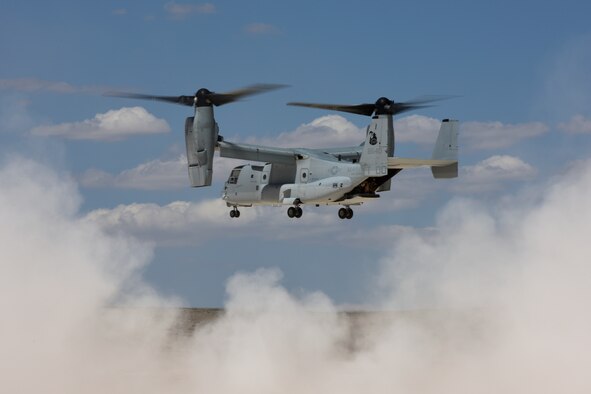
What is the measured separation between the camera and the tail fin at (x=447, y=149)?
67.6 m

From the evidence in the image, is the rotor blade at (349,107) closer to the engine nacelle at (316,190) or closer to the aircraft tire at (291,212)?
the engine nacelle at (316,190)

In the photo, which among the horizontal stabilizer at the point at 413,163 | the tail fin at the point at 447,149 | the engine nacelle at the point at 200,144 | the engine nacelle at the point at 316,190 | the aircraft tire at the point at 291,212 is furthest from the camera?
the aircraft tire at the point at 291,212

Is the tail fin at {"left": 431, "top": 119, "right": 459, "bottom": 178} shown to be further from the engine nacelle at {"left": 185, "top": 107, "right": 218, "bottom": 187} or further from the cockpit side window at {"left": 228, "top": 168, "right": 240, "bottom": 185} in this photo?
the cockpit side window at {"left": 228, "top": 168, "right": 240, "bottom": 185}

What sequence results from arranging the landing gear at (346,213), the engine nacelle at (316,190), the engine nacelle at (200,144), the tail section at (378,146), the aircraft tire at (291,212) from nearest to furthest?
the tail section at (378,146) < the engine nacelle at (200,144) < the engine nacelle at (316,190) < the aircraft tire at (291,212) < the landing gear at (346,213)

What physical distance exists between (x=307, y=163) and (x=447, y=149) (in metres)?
8.01

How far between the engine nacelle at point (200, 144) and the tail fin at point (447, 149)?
12.0 m

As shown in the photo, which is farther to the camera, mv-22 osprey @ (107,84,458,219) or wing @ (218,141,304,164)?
wing @ (218,141,304,164)

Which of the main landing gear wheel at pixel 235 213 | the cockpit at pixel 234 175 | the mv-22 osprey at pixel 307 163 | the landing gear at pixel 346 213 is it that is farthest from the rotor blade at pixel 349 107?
the main landing gear wheel at pixel 235 213

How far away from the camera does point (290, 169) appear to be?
71.1 meters

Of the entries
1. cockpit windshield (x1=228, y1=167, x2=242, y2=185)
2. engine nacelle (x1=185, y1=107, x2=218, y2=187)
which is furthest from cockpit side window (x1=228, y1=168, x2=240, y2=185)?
engine nacelle (x1=185, y1=107, x2=218, y2=187)

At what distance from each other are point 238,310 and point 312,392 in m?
9.98

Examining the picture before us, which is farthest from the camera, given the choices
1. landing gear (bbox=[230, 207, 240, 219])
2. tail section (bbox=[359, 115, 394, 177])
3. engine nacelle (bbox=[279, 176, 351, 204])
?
landing gear (bbox=[230, 207, 240, 219])

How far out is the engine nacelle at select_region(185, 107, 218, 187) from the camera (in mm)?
66250

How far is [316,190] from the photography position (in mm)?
68875
